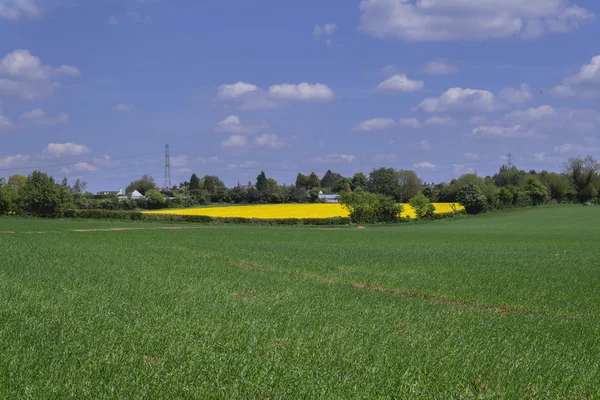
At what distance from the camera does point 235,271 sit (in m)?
23.2

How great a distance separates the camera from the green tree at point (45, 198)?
87812 mm

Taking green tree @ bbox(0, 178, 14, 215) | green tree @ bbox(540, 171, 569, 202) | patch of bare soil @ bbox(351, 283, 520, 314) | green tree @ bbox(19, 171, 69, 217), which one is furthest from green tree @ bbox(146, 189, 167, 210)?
patch of bare soil @ bbox(351, 283, 520, 314)

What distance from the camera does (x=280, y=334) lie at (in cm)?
1084

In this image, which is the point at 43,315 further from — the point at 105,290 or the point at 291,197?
the point at 291,197

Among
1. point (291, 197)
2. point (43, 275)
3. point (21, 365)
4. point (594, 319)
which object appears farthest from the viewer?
point (291, 197)

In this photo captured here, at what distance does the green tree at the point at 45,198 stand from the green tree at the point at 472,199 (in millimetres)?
68060

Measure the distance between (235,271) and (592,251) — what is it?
27412 mm

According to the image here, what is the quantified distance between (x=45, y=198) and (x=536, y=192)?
97.6 meters

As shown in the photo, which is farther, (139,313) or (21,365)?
(139,313)

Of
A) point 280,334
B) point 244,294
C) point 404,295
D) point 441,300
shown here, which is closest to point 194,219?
point 404,295

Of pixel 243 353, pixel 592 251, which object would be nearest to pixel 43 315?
pixel 243 353

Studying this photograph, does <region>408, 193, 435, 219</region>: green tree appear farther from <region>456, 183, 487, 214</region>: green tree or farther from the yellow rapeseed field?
<region>456, 183, 487, 214</region>: green tree

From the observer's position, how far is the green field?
25.5 feet

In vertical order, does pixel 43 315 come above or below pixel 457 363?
above
